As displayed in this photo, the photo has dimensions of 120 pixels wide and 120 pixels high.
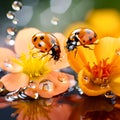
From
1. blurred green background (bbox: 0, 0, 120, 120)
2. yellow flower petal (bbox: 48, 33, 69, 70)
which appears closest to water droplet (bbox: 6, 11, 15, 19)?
blurred green background (bbox: 0, 0, 120, 120)

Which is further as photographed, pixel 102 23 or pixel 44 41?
pixel 102 23

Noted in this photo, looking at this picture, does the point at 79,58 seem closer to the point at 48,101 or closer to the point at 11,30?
the point at 48,101

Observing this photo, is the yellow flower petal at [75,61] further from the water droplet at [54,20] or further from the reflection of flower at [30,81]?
the water droplet at [54,20]

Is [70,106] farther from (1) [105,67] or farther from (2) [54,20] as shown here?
(2) [54,20]

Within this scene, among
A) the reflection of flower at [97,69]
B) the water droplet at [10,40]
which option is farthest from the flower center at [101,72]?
the water droplet at [10,40]

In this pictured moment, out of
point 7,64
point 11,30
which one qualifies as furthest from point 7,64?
point 11,30

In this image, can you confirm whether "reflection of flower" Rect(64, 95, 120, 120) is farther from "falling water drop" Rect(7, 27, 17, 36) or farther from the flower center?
"falling water drop" Rect(7, 27, 17, 36)
